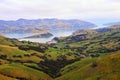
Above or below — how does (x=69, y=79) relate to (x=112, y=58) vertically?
below

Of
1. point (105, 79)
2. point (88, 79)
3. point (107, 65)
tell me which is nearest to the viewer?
point (105, 79)

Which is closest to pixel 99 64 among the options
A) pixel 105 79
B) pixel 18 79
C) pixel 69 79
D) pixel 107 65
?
pixel 107 65

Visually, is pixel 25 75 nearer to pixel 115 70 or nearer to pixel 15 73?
pixel 15 73

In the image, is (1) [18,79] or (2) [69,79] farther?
(1) [18,79]

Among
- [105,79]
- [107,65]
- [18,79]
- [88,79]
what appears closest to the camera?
[105,79]

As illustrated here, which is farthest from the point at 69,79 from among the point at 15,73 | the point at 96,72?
the point at 15,73

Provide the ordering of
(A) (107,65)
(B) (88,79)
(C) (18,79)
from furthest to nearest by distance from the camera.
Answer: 1. (C) (18,79)
2. (A) (107,65)
3. (B) (88,79)

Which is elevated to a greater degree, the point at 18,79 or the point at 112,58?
the point at 112,58

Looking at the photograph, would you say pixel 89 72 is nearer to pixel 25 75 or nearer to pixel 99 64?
pixel 99 64

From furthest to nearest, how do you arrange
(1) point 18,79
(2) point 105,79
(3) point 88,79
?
(1) point 18,79 < (3) point 88,79 < (2) point 105,79
